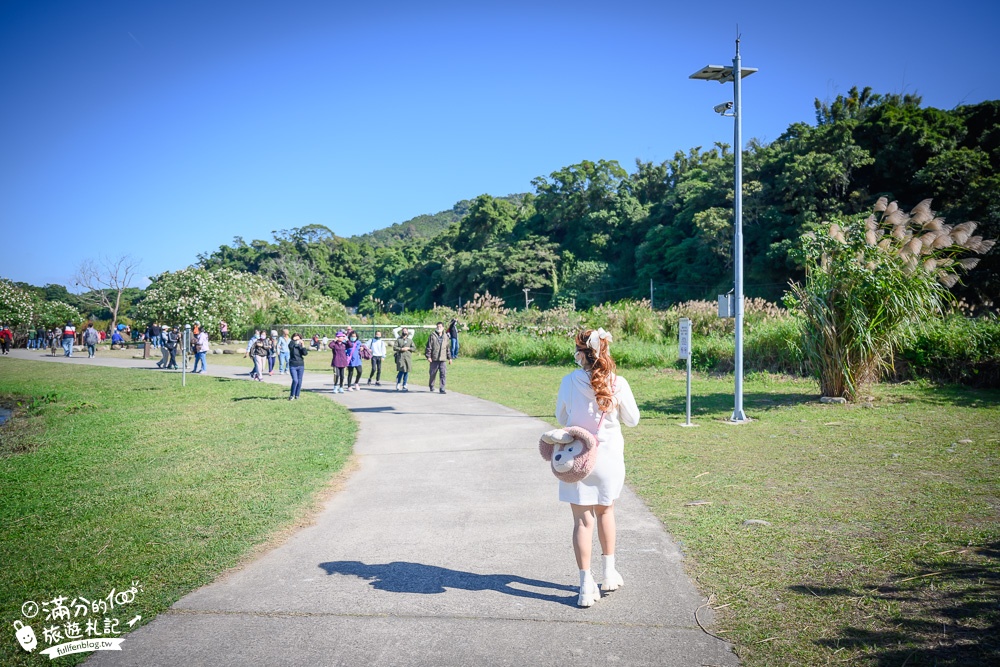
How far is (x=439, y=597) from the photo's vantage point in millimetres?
4211

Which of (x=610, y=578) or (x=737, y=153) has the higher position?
(x=737, y=153)

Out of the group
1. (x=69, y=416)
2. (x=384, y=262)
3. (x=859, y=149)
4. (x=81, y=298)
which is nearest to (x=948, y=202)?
(x=859, y=149)

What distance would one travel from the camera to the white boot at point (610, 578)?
4231 millimetres

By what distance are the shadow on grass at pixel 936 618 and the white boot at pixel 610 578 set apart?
117cm

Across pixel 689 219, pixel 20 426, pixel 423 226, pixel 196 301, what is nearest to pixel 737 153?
pixel 20 426

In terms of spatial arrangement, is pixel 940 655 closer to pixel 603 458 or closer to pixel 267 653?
pixel 603 458

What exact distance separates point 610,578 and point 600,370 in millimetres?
1387

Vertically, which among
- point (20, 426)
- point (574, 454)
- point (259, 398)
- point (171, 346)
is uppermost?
point (171, 346)

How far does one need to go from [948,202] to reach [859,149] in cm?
591

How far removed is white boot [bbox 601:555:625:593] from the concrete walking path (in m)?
0.07

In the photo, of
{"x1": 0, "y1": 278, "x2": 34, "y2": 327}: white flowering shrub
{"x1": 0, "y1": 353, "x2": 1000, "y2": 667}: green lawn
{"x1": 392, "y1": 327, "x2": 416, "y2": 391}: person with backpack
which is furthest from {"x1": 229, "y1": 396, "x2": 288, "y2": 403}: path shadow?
{"x1": 0, "y1": 278, "x2": 34, "y2": 327}: white flowering shrub

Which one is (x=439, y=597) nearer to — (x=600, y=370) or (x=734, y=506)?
(x=600, y=370)

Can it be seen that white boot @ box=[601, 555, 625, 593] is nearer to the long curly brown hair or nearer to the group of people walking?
the long curly brown hair

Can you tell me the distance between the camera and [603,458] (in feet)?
13.5
